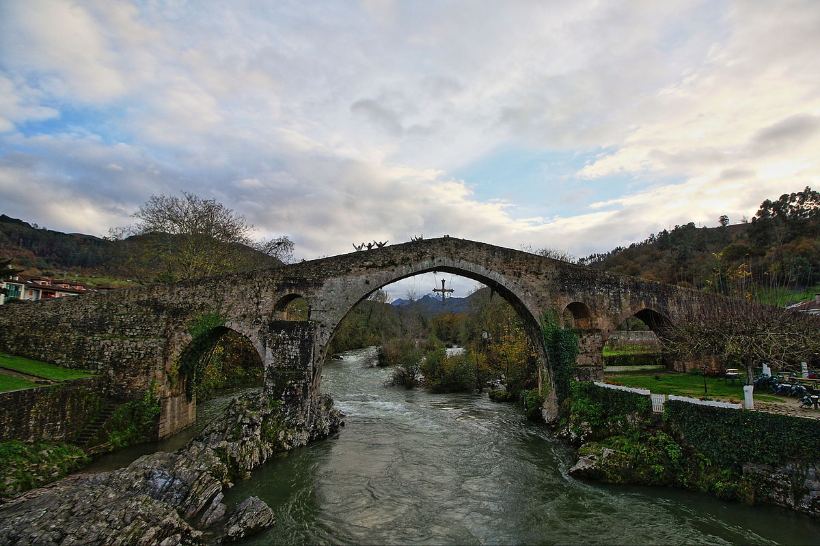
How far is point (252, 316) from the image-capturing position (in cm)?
1559

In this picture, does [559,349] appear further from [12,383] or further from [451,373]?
[12,383]

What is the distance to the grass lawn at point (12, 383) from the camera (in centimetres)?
1103

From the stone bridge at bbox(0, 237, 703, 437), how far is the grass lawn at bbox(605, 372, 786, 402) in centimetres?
197

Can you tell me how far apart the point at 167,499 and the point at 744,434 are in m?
13.2

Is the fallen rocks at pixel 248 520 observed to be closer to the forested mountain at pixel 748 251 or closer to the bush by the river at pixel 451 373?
the bush by the river at pixel 451 373

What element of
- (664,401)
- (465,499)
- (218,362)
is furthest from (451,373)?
(465,499)

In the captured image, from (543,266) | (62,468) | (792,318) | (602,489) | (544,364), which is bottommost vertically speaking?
(602,489)

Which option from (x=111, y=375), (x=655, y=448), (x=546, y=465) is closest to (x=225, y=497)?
(x=111, y=375)

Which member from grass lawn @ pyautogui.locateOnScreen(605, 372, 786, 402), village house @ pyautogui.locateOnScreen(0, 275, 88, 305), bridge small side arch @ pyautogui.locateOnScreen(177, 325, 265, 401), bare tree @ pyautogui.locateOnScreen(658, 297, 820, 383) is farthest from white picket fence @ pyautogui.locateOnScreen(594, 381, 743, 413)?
village house @ pyautogui.locateOnScreen(0, 275, 88, 305)

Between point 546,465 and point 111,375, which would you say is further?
point 111,375

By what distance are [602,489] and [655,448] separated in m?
1.97

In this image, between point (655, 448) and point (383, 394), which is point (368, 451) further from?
point (383, 394)

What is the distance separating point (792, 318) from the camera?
1466cm

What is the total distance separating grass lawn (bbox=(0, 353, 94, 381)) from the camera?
13.1 m
